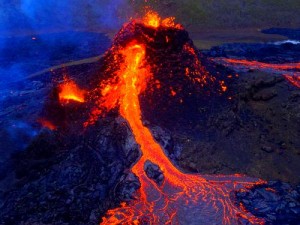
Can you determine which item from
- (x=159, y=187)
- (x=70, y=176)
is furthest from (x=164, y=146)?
(x=70, y=176)

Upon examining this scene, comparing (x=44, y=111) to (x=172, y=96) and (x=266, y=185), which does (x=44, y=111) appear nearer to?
(x=172, y=96)

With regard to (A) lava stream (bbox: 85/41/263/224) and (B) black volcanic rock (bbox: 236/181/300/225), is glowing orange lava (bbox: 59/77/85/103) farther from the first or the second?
(B) black volcanic rock (bbox: 236/181/300/225)

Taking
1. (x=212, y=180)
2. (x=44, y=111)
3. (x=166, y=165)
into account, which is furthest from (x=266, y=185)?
(x=44, y=111)

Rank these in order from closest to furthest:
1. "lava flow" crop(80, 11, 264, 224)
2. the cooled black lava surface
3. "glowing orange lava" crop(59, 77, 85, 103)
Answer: "lava flow" crop(80, 11, 264, 224) < "glowing orange lava" crop(59, 77, 85, 103) < the cooled black lava surface

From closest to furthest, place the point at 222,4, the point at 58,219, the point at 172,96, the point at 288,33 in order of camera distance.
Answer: the point at 58,219
the point at 172,96
the point at 288,33
the point at 222,4

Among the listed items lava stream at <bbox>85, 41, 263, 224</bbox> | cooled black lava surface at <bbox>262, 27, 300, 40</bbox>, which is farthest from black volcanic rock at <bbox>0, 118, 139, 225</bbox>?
cooled black lava surface at <bbox>262, 27, 300, 40</bbox>

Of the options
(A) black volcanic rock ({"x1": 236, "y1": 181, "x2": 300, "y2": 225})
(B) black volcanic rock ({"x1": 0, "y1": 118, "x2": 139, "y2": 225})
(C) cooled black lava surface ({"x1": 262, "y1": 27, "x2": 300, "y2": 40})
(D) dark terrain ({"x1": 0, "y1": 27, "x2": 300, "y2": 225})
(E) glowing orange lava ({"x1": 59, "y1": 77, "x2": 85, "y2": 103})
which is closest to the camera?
(A) black volcanic rock ({"x1": 236, "y1": 181, "x2": 300, "y2": 225})

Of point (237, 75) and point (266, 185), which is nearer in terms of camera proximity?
point (266, 185)
